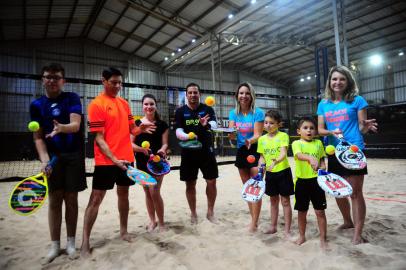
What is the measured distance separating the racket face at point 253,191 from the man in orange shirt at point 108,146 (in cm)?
127

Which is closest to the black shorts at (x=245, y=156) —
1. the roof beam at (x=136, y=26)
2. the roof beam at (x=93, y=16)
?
the roof beam at (x=136, y=26)

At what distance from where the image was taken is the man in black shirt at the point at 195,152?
11.7 ft

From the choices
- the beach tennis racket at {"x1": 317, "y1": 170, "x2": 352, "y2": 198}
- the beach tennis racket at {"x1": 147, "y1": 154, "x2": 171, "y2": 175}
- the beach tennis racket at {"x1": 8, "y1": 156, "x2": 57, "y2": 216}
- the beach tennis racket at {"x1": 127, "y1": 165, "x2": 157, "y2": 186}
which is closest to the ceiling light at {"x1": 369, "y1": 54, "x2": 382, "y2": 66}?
the beach tennis racket at {"x1": 317, "y1": 170, "x2": 352, "y2": 198}

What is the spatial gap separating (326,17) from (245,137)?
17068 millimetres

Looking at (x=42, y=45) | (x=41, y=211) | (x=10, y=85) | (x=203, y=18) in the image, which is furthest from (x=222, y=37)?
(x=41, y=211)

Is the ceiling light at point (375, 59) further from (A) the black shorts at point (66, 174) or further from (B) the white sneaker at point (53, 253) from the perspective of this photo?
(B) the white sneaker at point (53, 253)

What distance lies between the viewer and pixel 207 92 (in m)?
8.10

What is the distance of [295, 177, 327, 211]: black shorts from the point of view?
8.38 ft

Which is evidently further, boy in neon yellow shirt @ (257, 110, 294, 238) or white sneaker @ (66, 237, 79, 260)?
boy in neon yellow shirt @ (257, 110, 294, 238)

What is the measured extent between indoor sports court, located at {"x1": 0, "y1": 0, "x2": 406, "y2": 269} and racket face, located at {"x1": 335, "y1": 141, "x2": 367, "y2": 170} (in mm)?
238

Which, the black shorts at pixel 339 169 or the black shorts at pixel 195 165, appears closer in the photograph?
the black shorts at pixel 339 169

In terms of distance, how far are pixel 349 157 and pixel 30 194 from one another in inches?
122

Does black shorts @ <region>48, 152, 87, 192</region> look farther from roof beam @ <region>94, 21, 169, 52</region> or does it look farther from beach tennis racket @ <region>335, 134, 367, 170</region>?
roof beam @ <region>94, 21, 169, 52</region>

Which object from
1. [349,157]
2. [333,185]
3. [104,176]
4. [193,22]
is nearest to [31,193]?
[104,176]
